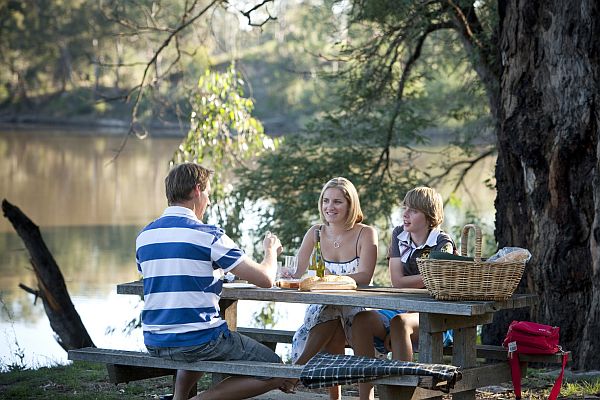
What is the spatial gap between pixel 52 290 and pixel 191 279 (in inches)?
178

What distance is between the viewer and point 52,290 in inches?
335

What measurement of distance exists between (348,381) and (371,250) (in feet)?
3.79

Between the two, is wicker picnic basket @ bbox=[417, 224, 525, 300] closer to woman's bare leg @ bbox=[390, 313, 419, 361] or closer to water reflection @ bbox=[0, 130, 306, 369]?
woman's bare leg @ bbox=[390, 313, 419, 361]

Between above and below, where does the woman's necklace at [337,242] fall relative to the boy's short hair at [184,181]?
below

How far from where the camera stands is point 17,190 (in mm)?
22312

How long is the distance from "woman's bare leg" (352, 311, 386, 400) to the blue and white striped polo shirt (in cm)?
72

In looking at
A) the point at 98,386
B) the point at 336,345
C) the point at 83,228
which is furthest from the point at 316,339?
the point at 83,228

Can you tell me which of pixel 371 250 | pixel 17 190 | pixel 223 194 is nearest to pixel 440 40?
pixel 223 194

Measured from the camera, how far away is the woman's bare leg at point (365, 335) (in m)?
4.74

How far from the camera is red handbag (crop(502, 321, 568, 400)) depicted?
185 inches

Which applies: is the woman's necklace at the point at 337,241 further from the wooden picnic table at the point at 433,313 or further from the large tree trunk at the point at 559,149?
the large tree trunk at the point at 559,149

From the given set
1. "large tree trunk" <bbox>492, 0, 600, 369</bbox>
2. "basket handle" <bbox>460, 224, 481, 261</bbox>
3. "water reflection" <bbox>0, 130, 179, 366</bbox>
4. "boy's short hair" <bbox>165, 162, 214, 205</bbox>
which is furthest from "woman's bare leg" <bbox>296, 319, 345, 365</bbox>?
"water reflection" <bbox>0, 130, 179, 366</bbox>

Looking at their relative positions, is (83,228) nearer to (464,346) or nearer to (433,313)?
(464,346)

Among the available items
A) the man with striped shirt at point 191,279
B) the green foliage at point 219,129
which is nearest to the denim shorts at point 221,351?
the man with striped shirt at point 191,279
